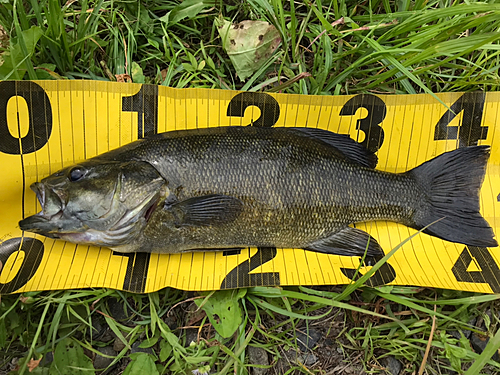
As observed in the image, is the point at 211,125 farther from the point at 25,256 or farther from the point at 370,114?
the point at 25,256

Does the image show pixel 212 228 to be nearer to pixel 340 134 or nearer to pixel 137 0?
pixel 340 134

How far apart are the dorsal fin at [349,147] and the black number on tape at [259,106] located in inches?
13.6

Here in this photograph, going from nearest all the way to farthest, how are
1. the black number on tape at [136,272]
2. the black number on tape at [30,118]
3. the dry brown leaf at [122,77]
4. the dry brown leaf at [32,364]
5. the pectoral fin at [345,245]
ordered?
the dry brown leaf at [32,364] → the black number on tape at [136,272] → the black number on tape at [30,118] → the pectoral fin at [345,245] → the dry brown leaf at [122,77]

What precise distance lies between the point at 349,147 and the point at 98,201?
6.57 ft

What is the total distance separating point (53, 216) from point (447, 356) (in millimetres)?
3018

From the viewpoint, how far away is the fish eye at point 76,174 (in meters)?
2.16

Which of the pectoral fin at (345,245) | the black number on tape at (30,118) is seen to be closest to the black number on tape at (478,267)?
the pectoral fin at (345,245)

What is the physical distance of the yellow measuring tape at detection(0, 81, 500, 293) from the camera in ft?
7.71

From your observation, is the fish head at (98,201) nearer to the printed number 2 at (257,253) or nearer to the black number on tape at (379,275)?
the printed number 2 at (257,253)

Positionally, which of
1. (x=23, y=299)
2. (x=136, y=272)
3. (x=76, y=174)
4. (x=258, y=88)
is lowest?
(x=23, y=299)

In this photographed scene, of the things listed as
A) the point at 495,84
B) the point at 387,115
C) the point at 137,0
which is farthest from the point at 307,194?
the point at 137,0

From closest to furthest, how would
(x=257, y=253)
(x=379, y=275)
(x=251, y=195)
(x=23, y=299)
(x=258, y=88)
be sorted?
1. (x=23, y=299)
2. (x=251, y=195)
3. (x=379, y=275)
4. (x=257, y=253)
5. (x=258, y=88)

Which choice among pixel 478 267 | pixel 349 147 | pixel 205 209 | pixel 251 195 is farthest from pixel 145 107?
pixel 478 267

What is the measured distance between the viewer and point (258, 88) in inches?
109
